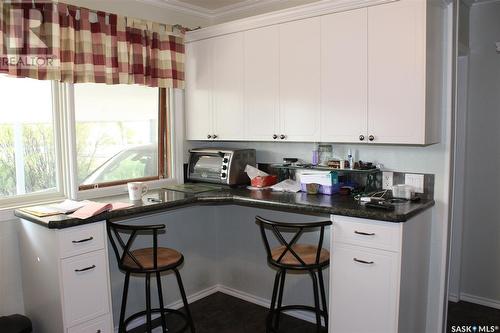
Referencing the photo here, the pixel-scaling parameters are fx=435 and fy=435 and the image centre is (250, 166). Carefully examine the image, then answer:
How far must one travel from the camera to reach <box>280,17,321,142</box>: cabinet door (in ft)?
9.57

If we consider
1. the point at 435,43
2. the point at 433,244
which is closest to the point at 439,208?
the point at 433,244

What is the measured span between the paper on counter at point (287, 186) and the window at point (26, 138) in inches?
60.2

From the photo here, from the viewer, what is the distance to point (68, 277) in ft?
7.73

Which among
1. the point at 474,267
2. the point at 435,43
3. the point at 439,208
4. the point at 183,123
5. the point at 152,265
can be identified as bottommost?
→ the point at 474,267

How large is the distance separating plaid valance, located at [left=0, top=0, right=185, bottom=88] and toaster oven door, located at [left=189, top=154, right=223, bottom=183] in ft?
2.05

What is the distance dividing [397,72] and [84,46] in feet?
6.54

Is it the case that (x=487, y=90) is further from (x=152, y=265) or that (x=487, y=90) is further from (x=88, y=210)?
(x=88, y=210)

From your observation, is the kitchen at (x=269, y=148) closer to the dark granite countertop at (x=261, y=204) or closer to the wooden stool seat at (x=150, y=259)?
the dark granite countertop at (x=261, y=204)

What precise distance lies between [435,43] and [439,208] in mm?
1026

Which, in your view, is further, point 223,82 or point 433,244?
point 223,82

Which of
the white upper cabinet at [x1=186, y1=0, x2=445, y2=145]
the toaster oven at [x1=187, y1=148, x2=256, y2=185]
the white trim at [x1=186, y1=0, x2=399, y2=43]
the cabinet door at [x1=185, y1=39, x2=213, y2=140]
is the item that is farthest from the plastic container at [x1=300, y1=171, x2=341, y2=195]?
the white trim at [x1=186, y1=0, x2=399, y2=43]

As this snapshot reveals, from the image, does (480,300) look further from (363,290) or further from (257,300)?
(257,300)

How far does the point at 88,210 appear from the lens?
2.52 metres

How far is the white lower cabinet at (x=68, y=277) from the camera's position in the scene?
7.70 ft
